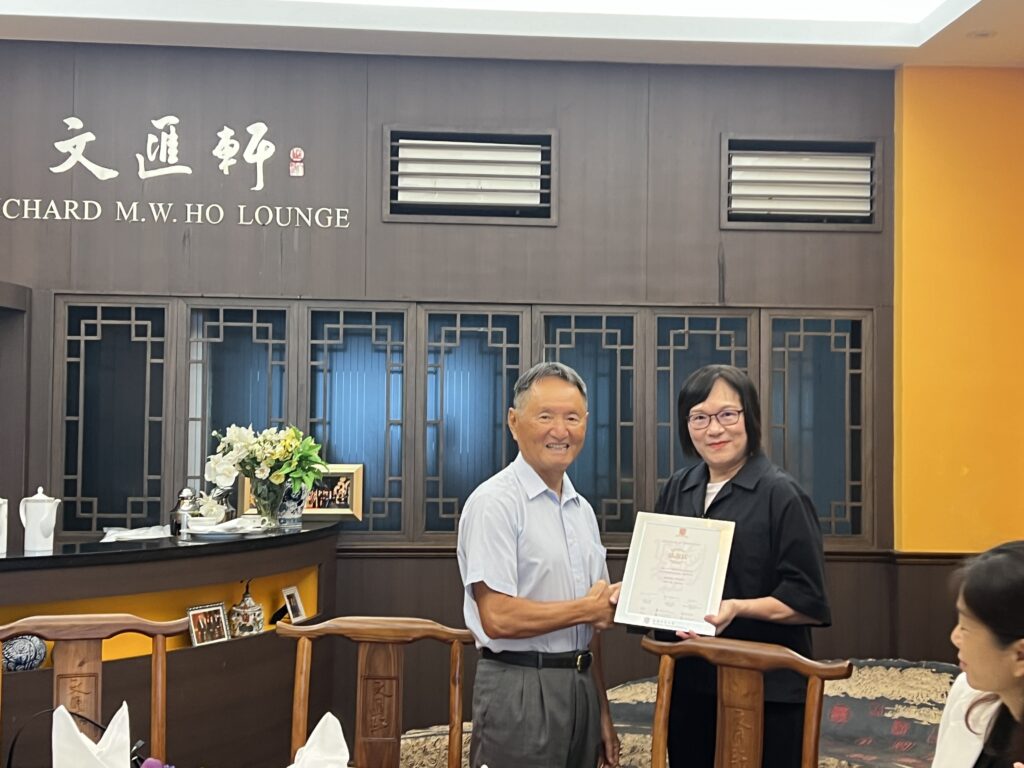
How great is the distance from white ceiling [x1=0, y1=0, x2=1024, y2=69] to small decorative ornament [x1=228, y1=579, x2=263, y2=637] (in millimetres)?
2592

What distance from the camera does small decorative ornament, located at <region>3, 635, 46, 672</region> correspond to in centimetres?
345

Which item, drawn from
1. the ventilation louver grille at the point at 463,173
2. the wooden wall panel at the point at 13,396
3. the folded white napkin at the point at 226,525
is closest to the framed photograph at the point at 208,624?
the folded white napkin at the point at 226,525

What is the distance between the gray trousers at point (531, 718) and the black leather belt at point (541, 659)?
1 centimetres

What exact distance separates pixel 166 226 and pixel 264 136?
0.65 meters

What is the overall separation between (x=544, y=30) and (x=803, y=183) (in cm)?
153

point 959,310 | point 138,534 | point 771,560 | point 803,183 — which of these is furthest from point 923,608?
point 138,534

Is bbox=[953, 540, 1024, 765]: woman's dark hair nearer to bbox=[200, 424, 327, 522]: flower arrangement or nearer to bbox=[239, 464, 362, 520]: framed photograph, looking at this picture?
bbox=[200, 424, 327, 522]: flower arrangement

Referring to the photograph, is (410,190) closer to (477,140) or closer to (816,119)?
(477,140)

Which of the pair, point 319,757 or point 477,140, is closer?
point 319,757

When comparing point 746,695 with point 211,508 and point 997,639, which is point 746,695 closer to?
point 997,639

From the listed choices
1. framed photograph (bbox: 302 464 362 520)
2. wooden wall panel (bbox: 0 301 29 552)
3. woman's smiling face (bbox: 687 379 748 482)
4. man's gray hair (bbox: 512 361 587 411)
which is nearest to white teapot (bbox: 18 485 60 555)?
wooden wall panel (bbox: 0 301 29 552)

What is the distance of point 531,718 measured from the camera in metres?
2.35

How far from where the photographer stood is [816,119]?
5.46m

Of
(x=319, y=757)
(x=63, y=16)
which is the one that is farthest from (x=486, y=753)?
(x=63, y=16)
